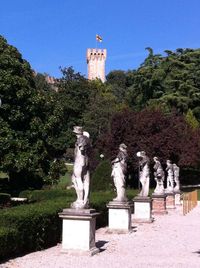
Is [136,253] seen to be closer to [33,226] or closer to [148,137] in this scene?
[33,226]

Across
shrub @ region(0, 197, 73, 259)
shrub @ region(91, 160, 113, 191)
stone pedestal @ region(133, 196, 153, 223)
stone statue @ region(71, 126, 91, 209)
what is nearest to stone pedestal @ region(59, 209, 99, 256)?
stone statue @ region(71, 126, 91, 209)

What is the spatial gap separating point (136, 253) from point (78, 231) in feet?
5.27

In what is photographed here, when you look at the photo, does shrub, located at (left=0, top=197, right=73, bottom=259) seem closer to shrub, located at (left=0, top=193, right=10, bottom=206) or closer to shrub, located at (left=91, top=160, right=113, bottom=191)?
shrub, located at (left=0, top=193, right=10, bottom=206)

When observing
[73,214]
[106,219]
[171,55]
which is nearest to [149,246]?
[73,214]

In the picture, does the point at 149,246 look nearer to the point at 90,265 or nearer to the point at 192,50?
the point at 90,265

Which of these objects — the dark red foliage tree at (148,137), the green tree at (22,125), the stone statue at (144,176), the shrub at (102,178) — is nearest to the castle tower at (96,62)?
the dark red foliage tree at (148,137)

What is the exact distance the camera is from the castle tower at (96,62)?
119 meters

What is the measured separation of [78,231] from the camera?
12164 millimetres

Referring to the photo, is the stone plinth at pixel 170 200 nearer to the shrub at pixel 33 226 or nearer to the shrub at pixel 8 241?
the shrub at pixel 33 226

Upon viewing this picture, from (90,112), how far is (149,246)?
4672cm

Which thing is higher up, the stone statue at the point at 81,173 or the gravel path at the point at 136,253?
the stone statue at the point at 81,173

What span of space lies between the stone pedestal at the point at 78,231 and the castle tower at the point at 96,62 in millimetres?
107120

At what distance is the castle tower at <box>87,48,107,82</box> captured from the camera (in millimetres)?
119125

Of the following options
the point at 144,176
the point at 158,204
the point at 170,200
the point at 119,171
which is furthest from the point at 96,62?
the point at 119,171
